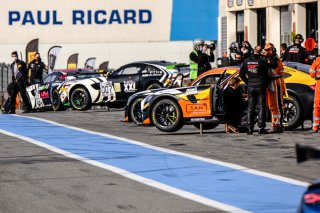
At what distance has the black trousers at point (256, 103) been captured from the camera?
19625 mm

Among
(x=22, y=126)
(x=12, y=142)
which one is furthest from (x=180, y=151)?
(x=22, y=126)

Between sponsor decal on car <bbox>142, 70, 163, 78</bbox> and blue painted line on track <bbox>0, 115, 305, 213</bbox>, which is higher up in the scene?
sponsor decal on car <bbox>142, 70, 163, 78</bbox>

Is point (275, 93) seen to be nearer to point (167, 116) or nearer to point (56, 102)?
point (167, 116)

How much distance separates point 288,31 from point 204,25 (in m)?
20.5

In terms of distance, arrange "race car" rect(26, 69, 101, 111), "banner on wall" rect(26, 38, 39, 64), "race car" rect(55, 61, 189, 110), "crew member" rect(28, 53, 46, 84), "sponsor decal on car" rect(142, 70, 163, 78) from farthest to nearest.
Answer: "banner on wall" rect(26, 38, 39, 64) < "crew member" rect(28, 53, 46, 84) < "race car" rect(26, 69, 101, 111) < "sponsor decal on car" rect(142, 70, 163, 78) < "race car" rect(55, 61, 189, 110)

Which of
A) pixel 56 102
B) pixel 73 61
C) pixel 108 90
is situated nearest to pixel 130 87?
pixel 108 90

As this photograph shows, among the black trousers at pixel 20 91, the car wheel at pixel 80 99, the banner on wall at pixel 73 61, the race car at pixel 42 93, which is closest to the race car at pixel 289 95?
the car wheel at pixel 80 99

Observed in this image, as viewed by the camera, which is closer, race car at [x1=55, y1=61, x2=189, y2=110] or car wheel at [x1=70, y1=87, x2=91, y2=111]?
race car at [x1=55, y1=61, x2=189, y2=110]

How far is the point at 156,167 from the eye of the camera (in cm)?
1394

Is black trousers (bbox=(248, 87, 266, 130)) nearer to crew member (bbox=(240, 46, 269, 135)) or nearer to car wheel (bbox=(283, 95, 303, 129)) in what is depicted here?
crew member (bbox=(240, 46, 269, 135))

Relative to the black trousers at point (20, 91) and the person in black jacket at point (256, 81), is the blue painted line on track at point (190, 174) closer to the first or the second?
the person in black jacket at point (256, 81)

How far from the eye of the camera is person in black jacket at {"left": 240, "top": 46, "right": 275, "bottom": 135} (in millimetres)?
19625

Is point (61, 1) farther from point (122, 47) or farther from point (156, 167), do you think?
point (156, 167)

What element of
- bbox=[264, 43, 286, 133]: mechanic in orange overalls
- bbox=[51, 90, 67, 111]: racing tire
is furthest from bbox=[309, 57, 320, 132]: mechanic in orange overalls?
bbox=[51, 90, 67, 111]: racing tire
